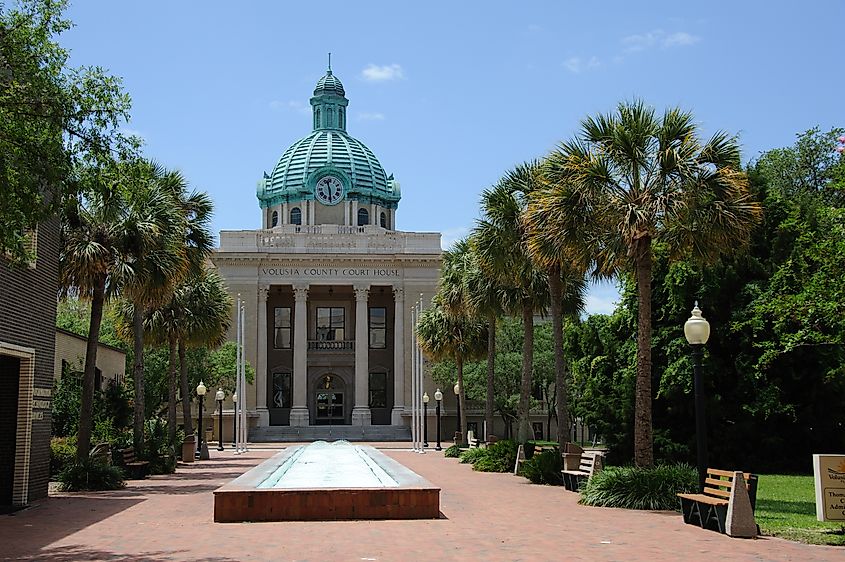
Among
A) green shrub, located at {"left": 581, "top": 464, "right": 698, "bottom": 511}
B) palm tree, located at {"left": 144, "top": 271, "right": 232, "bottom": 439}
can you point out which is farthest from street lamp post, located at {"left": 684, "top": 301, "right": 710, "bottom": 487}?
palm tree, located at {"left": 144, "top": 271, "right": 232, "bottom": 439}

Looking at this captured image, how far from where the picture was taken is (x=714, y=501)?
47.9ft

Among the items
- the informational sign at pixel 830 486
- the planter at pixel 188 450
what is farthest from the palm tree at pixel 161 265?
the informational sign at pixel 830 486

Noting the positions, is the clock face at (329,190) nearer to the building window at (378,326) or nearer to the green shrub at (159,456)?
the building window at (378,326)

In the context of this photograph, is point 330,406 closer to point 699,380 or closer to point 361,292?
point 361,292

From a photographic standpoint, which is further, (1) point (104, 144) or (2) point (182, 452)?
(2) point (182, 452)

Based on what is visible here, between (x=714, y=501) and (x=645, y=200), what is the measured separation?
7.40 meters

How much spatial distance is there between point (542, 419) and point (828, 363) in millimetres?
41600

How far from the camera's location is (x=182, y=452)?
3731cm

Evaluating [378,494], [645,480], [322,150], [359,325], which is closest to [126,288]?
[378,494]

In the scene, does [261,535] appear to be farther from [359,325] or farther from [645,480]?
[359,325]

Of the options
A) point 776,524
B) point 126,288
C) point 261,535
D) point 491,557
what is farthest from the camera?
point 126,288

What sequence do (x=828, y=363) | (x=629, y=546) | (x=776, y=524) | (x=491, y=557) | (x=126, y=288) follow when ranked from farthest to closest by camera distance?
(x=828, y=363)
(x=126, y=288)
(x=776, y=524)
(x=629, y=546)
(x=491, y=557)

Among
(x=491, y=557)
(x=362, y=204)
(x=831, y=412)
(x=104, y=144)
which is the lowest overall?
(x=491, y=557)

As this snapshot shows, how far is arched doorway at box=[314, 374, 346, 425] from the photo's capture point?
72.1 metres
